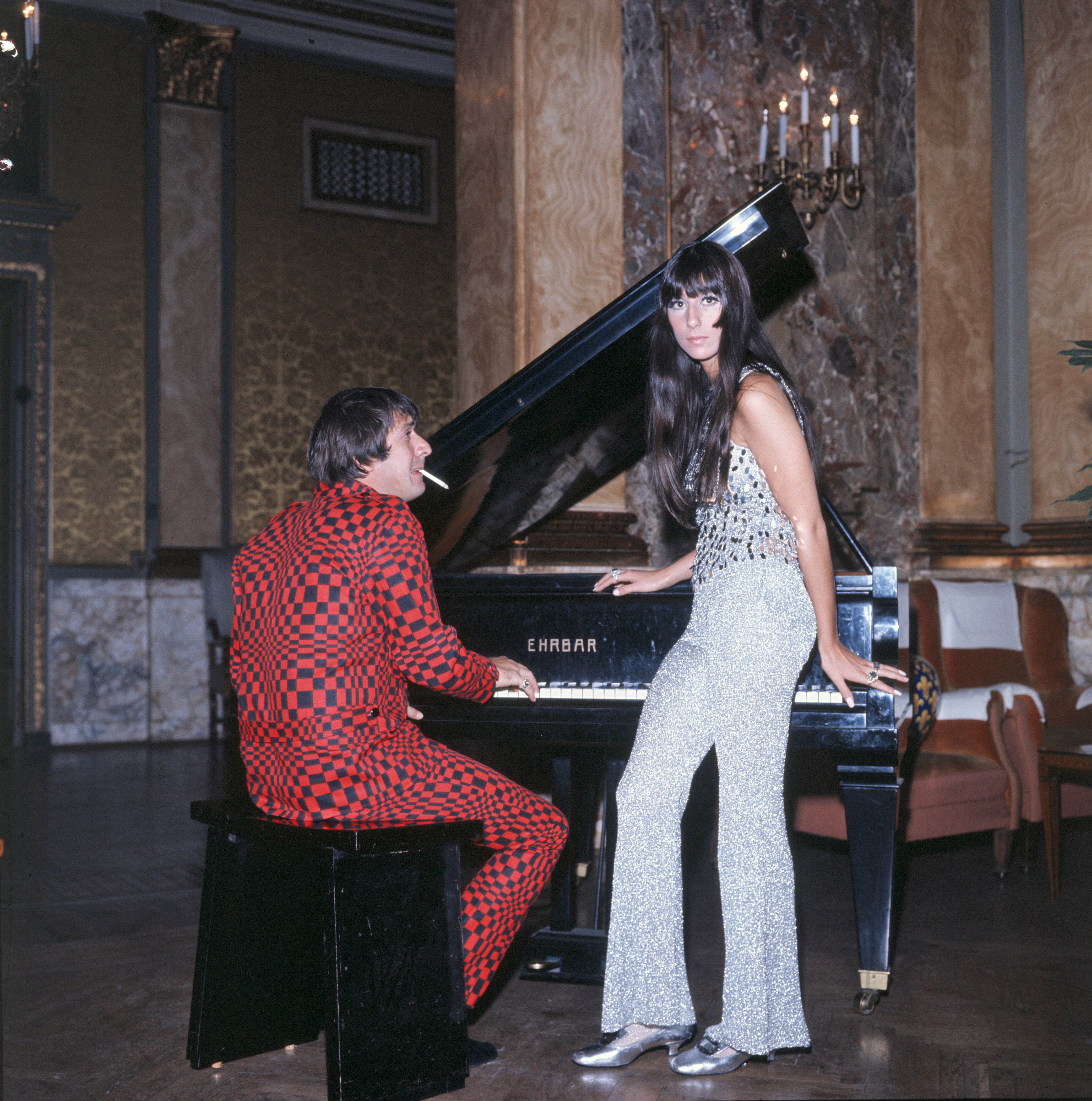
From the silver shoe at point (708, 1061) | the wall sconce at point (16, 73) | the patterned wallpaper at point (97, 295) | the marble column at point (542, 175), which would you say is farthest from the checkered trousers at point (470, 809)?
the patterned wallpaper at point (97, 295)

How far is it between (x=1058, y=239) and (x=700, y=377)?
3910 mm

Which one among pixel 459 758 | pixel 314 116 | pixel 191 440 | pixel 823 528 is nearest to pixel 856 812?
pixel 823 528

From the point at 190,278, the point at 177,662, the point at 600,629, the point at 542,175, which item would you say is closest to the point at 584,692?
the point at 600,629

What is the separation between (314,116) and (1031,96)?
221 inches

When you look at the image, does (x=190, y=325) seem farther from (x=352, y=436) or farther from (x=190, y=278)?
(x=352, y=436)

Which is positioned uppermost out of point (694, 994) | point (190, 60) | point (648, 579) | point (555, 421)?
point (190, 60)

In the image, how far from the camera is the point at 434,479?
2.58 m

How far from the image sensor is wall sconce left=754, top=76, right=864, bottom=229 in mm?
4809

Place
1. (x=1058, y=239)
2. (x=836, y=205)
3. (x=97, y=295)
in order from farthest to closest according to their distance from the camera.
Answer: (x=97, y=295) < (x=1058, y=239) < (x=836, y=205)

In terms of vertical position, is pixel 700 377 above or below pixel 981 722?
above

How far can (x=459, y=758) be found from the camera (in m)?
2.32

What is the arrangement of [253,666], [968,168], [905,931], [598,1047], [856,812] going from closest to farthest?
[253,666] → [598,1047] → [856,812] → [905,931] → [968,168]

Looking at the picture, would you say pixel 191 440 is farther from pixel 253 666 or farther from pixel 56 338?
pixel 253 666

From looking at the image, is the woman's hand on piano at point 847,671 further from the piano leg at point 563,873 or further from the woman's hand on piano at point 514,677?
the piano leg at point 563,873
